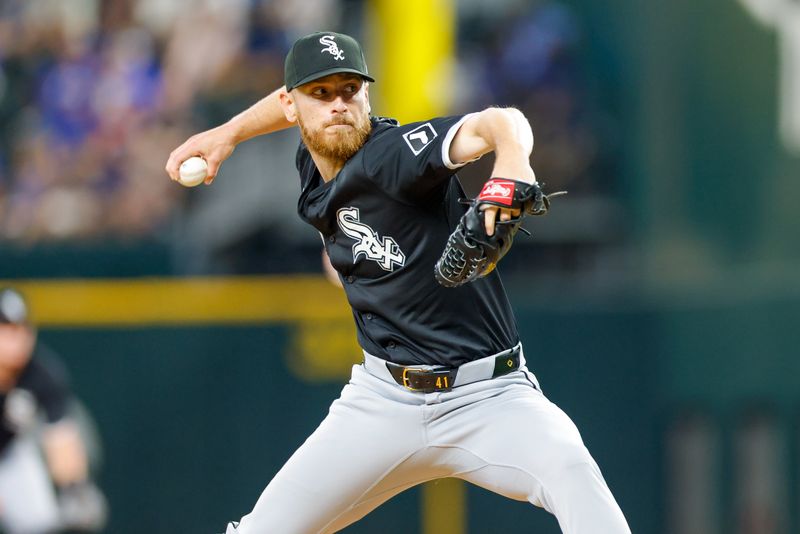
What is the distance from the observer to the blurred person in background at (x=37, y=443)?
27.3 ft

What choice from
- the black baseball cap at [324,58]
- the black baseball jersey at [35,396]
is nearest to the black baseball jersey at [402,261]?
the black baseball cap at [324,58]

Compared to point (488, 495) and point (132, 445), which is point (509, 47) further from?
point (132, 445)

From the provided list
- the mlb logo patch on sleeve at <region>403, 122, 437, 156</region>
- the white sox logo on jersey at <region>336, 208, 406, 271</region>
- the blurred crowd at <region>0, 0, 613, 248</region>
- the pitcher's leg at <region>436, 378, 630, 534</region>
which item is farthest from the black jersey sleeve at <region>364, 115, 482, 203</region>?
the blurred crowd at <region>0, 0, 613, 248</region>

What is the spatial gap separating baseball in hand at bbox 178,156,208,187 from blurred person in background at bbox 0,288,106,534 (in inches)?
158

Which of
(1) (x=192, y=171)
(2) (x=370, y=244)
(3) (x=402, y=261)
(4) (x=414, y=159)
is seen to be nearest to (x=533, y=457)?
(3) (x=402, y=261)

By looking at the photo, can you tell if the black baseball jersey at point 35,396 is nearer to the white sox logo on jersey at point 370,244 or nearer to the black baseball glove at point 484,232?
the white sox logo on jersey at point 370,244

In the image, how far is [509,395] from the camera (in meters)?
4.29

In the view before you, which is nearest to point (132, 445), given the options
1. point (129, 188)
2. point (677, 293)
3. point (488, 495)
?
point (129, 188)

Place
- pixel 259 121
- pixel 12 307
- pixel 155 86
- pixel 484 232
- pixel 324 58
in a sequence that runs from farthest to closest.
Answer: pixel 155 86 < pixel 12 307 < pixel 259 121 < pixel 324 58 < pixel 484 232

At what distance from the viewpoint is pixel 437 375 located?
432 centimetres

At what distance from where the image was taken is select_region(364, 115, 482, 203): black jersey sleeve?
3990 mm

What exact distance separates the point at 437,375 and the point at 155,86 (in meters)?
5.37

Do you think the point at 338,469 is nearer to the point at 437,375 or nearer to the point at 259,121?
the point at 437,375

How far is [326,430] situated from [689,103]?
18.2ft
